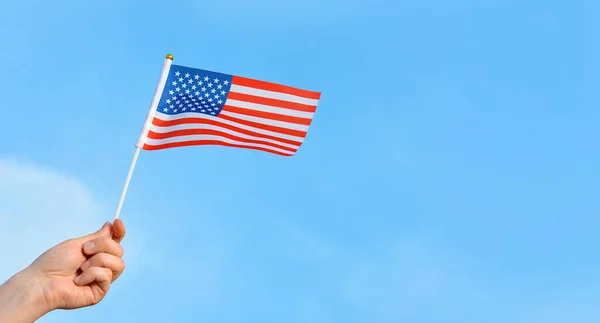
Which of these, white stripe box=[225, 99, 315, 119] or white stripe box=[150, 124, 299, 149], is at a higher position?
white stripe box=[225, 99, 315, 119]

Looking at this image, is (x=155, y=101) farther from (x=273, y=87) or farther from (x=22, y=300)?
(x=22, y=300)

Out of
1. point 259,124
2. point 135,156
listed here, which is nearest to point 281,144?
point 259,124

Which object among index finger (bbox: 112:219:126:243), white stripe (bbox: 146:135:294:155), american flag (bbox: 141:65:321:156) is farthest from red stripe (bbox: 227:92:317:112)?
index finger (bbox: 112:219:126:243)

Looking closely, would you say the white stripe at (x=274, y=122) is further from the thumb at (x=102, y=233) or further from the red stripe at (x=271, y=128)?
the thumb at (x=102, y=233)

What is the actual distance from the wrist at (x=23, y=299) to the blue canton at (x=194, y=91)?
11.8 ft

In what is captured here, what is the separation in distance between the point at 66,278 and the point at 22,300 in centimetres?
54

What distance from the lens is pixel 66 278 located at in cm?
839

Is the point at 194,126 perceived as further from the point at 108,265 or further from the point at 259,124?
the point at 108,265

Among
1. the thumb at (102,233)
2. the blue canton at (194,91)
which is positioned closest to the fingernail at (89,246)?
the thumb at (102,233)

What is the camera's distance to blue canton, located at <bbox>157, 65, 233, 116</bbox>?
11.0 m

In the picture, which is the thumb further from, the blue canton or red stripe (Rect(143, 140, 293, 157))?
the blue canton

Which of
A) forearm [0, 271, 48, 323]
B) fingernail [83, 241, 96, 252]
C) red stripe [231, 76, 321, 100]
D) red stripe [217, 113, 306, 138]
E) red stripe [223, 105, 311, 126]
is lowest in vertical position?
forearm [0, 271, 48, 323]

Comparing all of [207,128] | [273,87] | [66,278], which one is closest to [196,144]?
[207,128]

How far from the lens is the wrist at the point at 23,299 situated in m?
7.95
